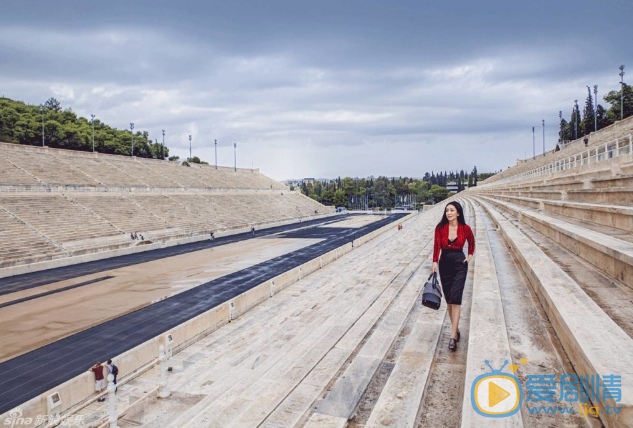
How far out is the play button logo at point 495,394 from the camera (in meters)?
3.36

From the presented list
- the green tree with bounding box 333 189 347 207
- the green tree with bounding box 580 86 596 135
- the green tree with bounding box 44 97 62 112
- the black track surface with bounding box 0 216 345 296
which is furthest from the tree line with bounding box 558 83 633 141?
the green tree with bounding box 44 97 62 112

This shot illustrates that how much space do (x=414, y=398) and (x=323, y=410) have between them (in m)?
0.90

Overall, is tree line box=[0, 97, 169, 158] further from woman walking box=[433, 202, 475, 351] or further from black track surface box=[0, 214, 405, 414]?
woman walking box=[433, 202, 475, 351]

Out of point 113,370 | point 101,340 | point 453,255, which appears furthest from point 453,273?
point 101,340

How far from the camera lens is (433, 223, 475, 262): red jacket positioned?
14.8ft

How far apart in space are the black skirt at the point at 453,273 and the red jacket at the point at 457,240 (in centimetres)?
7

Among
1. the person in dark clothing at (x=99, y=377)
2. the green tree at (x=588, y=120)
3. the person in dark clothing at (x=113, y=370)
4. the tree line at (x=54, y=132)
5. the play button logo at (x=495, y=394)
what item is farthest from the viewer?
the green tree at (x=588, y=120)

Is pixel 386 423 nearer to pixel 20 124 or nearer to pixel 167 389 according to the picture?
pixel 167 389

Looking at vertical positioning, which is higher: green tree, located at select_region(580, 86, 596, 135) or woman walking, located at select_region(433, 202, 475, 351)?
green tree, located at select_region(580, 86, 596, 135)

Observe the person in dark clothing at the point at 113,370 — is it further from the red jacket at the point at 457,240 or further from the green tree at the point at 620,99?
the green tree at the point at 620,99

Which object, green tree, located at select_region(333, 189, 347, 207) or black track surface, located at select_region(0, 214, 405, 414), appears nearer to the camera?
black track surface, located at select_region(0, 214, 405, 414)

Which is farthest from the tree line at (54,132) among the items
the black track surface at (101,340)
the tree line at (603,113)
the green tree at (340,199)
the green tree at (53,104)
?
the tree line at (603,113)

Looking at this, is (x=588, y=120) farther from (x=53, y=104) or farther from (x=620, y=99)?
(x=53, y=104)

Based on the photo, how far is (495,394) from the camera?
3.47 meters
